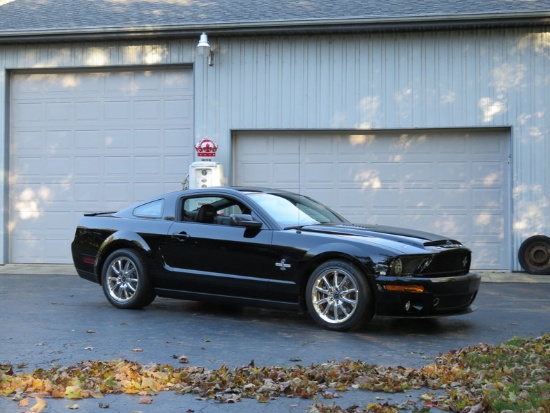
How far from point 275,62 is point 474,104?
→ 11.8ft

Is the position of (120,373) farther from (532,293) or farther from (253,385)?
(532,293)

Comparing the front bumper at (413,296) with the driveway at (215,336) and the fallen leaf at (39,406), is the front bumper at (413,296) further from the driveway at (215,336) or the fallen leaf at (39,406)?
the fallen leaf at (39,406)

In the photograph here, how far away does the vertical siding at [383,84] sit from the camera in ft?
48.5

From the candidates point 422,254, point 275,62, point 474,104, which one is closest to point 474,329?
point 422,254

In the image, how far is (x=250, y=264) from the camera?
363 inches

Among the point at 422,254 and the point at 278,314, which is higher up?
the point at 422,254

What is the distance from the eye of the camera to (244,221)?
9273 mm

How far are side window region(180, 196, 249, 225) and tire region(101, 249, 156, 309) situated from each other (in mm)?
786

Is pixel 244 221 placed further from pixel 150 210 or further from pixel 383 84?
pixel 383 84

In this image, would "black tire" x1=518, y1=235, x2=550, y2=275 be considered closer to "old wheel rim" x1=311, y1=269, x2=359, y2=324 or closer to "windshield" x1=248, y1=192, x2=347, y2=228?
"windshield" x1=248, y1=192, x2=347, y2=228

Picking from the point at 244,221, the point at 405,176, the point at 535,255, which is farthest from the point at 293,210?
the point at 535,255

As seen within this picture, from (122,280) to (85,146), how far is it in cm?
670

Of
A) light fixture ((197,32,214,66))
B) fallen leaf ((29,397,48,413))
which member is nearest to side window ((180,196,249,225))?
fallen leaf ((29,397,48,413))

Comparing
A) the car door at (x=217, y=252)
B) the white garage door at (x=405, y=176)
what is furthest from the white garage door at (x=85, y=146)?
the car door at (x=217, y=252)
